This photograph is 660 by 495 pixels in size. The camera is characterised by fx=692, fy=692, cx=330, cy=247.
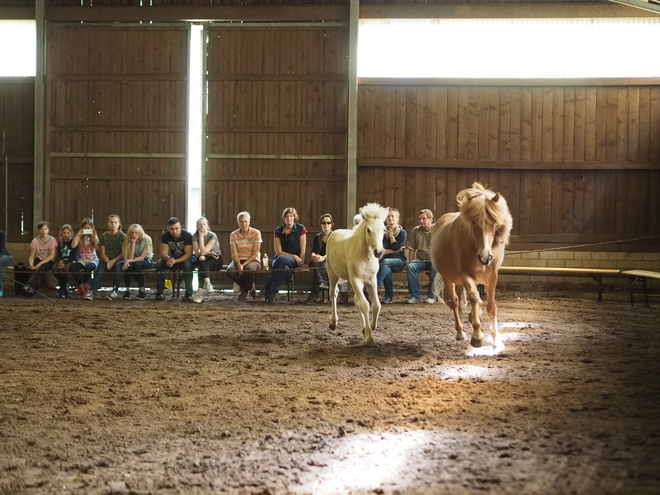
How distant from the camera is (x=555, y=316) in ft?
29.4

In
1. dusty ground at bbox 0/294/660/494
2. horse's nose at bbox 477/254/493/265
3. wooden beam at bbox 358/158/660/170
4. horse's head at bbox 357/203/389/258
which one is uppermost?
wooden beam at bbox 358/158/660/170

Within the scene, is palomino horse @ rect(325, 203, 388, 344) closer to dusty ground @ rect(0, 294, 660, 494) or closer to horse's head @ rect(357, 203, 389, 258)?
horse's head @ rect(357, 203, 389, 258)

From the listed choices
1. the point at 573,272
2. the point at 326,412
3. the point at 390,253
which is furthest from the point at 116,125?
the point at 326,412

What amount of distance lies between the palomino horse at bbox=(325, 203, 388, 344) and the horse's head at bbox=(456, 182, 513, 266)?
3.02ft

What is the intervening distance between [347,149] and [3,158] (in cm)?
673

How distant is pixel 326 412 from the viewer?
4102 mm

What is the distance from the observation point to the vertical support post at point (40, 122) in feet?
43.4

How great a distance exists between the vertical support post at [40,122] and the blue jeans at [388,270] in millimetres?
6832

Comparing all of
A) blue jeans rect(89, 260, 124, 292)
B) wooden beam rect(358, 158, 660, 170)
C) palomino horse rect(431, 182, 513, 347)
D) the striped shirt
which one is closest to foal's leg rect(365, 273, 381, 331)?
palomino horse rect(431, 182, 513, 347)

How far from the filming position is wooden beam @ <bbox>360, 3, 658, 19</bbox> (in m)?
12.5

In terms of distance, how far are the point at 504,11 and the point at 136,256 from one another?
7906 millimetres

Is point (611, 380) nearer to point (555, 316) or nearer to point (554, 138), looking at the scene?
point (555, 316)

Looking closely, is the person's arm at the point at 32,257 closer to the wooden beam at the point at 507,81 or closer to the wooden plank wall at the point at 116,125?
the wooden plank wall at the point at 116,125

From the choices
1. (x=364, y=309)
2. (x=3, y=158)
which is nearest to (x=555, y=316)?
(x=364, y=309)
